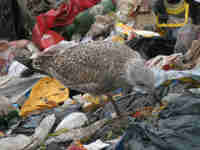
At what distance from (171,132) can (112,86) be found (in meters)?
0.78

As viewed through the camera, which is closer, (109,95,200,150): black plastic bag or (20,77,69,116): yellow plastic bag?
(109,95,200,150): black plastic bag

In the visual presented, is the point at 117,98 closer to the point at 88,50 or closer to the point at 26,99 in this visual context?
the point at 88,50

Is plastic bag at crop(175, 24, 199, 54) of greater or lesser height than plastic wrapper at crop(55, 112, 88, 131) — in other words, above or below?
above

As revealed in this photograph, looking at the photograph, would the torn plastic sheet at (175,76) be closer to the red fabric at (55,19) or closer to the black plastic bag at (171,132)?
the black plastic bag at (171,132)

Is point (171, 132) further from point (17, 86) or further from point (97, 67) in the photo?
point (17, 86)

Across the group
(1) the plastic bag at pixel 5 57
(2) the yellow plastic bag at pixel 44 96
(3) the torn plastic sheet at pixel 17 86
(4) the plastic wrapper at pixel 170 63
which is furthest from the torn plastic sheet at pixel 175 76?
(1) the plastic bag at pixel 5 57

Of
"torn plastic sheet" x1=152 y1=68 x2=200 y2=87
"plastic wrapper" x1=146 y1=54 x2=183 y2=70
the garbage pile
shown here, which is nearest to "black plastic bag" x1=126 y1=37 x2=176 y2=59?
the garbage pile

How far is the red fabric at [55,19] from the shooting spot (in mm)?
5230

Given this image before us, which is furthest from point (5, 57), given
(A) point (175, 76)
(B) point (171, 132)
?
(B) point (171, 132)

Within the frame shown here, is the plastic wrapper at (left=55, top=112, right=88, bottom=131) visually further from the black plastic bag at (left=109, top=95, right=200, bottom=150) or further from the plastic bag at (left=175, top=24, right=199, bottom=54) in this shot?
the plastic bag at (left=175, top=24, right=199, bottom=54)

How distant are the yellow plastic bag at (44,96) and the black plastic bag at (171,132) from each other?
1.50 meters

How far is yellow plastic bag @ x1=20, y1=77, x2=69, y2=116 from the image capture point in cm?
364

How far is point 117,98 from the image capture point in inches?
134

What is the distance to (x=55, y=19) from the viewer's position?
5387 mm
